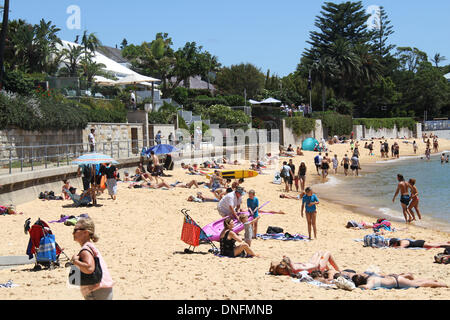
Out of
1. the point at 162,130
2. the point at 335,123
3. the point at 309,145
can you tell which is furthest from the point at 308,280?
the point at 335,123

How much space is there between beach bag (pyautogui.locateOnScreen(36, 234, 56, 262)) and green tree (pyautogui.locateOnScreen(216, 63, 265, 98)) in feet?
148

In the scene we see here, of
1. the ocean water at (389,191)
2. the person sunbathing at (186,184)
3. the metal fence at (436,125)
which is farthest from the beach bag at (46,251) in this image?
the metal fence at (436,125)

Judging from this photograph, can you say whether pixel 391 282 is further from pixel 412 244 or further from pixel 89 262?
pixel 89 262

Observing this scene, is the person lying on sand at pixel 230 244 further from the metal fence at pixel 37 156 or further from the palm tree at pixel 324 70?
the palm tree at pixel 324 70

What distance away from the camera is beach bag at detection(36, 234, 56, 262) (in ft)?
24.6

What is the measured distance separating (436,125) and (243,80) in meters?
28.2

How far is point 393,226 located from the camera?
13672mm

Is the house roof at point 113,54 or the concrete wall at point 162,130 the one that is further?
the house roof at point 113,54

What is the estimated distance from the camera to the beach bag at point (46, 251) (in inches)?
295

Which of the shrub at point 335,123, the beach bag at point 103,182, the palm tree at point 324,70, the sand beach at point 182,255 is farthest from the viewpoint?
the palm tree at point 324,70

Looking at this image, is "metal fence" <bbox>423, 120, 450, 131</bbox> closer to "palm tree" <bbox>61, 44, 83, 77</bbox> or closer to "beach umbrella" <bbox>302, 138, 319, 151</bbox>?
"beach umbrella" <bbox>302, 138, 319, 151</bbox>

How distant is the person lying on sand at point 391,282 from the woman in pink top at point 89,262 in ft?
12.8

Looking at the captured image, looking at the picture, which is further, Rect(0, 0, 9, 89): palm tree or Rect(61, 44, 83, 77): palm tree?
Rect(61, 44, 83, 77): palm tree

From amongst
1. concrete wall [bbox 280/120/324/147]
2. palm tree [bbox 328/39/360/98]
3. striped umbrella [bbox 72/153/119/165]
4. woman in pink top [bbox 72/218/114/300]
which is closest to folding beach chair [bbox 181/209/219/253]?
woman in pink top [bbox 72/218/114/300]
